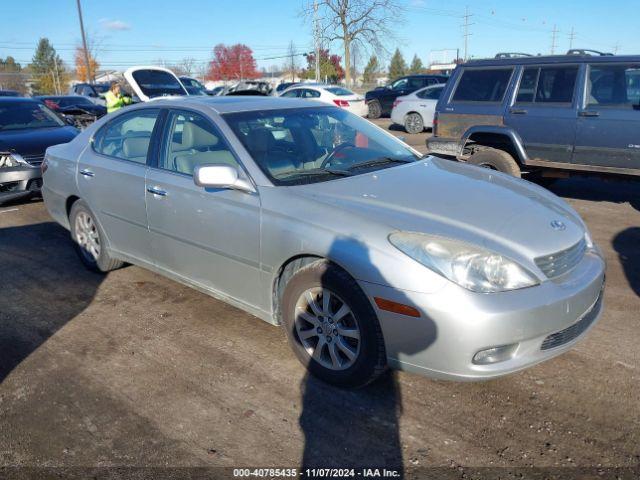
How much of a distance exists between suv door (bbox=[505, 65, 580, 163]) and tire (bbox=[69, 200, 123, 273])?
5199 millimetres

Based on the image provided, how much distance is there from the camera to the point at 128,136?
4633 mm

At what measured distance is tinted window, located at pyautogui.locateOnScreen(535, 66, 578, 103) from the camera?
262 inches

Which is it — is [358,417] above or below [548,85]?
below

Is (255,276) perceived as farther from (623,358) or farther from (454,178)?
(623,358)

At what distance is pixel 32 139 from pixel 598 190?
872 centimetres

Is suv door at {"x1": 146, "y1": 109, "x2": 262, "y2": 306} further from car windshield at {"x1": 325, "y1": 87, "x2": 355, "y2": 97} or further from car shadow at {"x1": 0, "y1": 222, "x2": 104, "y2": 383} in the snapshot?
car windshield at {"x1": 325, "y1": 87, "x2": 355, "y2": 97}

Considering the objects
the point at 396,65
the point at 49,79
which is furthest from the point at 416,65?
the point at 49,79

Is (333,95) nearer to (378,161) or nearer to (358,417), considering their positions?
(378,161)

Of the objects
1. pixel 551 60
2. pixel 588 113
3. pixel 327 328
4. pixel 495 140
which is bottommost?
pixel 327 328

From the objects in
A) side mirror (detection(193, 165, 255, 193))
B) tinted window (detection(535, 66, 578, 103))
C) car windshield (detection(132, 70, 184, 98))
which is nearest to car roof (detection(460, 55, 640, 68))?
tinted window (detection(535, 66, 578, 103))

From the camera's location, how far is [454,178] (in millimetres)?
3768

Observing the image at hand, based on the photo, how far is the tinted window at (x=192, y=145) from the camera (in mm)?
3842

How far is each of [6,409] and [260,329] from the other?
1.65 m

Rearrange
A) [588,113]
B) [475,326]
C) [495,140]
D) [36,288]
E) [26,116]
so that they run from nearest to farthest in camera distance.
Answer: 1. [475,326]
2. [36,288]
3. [588,113]
4. [495,140]
5. [26,116]
